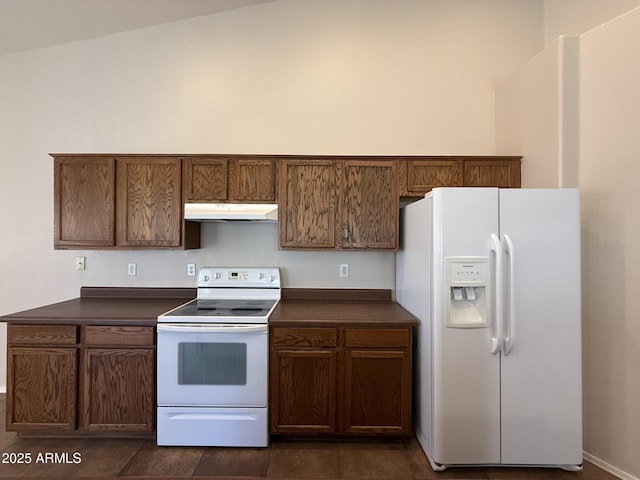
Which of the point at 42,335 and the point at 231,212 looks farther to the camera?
the point at 231,212

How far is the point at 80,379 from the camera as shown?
2.42 metres

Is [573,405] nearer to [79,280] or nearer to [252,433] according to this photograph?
[252,433]

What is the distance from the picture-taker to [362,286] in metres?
3.17

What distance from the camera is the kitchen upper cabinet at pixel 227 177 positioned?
2.82 metres

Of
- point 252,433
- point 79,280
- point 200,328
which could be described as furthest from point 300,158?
point 79,280

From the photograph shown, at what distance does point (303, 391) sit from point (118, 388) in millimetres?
1224

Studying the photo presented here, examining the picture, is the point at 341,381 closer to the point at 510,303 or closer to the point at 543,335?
the point at 510,303

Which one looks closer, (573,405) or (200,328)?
(573,405)

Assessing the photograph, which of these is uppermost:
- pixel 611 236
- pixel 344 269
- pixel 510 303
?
pixel 611 236

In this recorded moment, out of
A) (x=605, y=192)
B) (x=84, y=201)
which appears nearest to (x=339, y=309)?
(x=605, y=192)

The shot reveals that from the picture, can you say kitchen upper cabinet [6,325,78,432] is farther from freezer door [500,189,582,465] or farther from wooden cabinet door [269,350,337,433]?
freezer door [500,189,582,465]

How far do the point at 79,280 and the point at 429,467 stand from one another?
311 centimetres

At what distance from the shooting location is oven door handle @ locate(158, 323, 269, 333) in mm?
2367

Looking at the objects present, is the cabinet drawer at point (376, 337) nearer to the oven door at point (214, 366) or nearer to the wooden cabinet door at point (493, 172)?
the oven door at point (214, 366)
